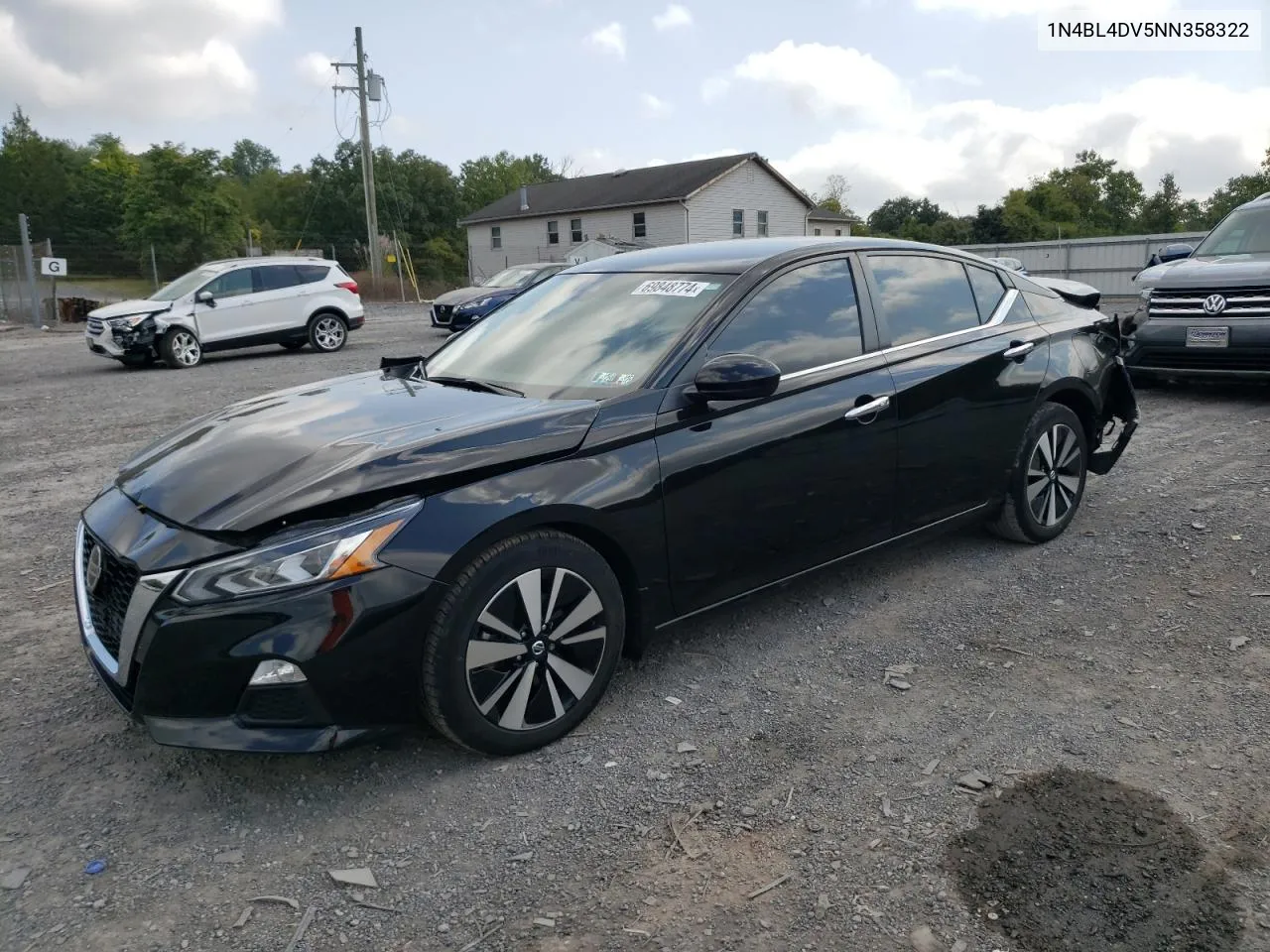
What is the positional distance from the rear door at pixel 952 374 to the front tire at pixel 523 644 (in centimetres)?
170

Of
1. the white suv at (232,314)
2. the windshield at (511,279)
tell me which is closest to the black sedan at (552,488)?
the white suv at (232,314)

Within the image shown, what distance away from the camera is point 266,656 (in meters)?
2.77

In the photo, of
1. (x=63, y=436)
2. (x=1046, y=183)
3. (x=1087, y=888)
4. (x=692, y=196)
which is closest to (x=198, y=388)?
(x=63, y=436)

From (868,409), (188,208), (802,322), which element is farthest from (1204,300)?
(188,208)

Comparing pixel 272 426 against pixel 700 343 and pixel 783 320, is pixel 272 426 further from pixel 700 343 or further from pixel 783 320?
pixel 783 320

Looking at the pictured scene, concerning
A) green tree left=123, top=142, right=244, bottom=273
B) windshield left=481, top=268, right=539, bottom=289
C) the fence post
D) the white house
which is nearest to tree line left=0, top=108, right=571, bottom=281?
green tree left=123, top=142, right=244, bottom=273

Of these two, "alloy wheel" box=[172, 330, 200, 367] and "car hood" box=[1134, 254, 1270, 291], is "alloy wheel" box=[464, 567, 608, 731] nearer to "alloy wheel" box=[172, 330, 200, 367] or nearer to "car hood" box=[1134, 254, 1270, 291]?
"car hood" box=[1134, 254, 1270, 291]

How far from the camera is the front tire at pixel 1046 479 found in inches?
195

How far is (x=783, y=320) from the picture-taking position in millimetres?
3988

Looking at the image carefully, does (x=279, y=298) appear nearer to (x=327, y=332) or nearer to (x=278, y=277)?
(x=278, y=277)

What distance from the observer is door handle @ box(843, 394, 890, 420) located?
401 cm

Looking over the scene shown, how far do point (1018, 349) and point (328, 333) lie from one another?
1460 cm

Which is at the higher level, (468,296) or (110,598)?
(468,296)

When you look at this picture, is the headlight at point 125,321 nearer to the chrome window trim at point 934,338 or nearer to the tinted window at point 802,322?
the tinted window at point 802,322
